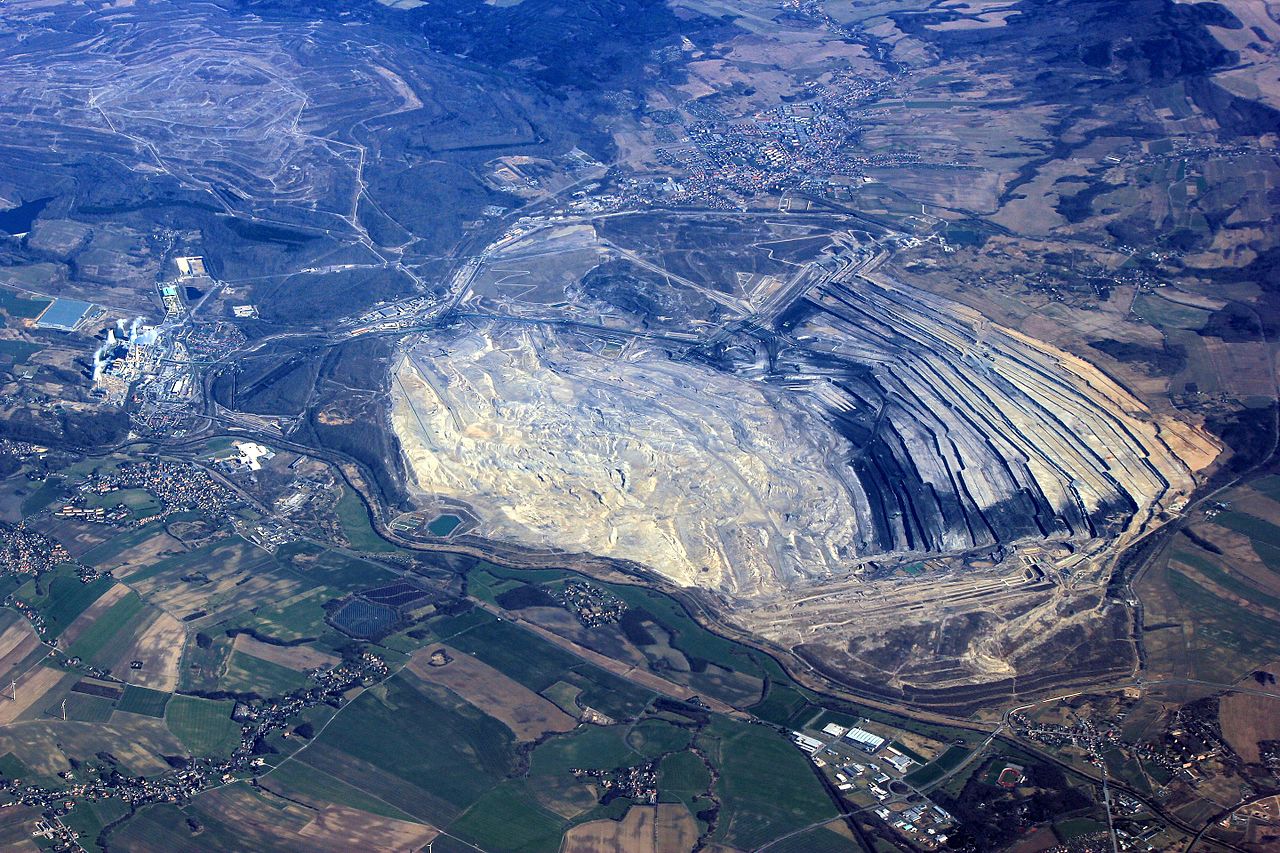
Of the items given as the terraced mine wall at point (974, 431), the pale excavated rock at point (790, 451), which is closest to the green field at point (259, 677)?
the pale excavated rock at point (790, 451)

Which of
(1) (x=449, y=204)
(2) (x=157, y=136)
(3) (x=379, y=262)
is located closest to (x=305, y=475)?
(3) (x=379, y=262)

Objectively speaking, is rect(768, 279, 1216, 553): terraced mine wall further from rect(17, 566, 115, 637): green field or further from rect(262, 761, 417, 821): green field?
rect(17, 566, 115, 637): green field

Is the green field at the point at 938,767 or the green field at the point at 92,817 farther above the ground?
the green field at the point at 92,817

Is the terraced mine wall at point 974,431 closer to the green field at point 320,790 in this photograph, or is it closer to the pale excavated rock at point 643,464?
the pale excavated rock at point 643,464

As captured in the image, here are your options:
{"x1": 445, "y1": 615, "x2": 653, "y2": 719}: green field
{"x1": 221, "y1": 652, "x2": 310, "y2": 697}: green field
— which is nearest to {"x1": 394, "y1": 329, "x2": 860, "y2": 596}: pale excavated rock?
{"x1": 445, "y1": 615, "x2": 653, "y2": 719}: green field

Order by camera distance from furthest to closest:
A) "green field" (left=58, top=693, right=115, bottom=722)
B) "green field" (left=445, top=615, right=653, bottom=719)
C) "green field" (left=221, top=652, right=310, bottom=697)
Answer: "green field" (left=221, top=652, right=310, bottom=697) → "green field" (left=445, top=615, right=653, bottom=719) → "green field" (left=58, top=693, right=115, bottom=722)

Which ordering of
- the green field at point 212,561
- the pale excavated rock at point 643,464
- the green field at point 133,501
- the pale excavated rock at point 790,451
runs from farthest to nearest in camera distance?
the green field at point 133,501
the pale excavated rock at point 790,451
the pale excavated rock at point 643,464
the green field at point 212,561
